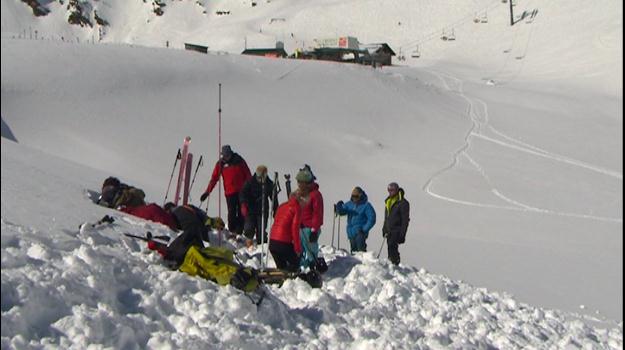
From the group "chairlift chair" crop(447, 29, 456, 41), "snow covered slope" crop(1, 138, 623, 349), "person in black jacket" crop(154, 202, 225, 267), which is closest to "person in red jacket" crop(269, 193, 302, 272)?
"snow covered slope" crop(1, 138, 623, 349)

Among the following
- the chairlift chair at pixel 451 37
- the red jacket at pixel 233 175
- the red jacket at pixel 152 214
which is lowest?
the red jacket at pixel 152 214

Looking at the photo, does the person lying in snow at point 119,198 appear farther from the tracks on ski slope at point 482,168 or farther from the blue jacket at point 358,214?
the tracks on ski slope at point 482,168

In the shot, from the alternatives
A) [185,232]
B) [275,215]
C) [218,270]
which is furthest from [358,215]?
[218,270]

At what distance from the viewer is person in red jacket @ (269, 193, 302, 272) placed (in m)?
7.51

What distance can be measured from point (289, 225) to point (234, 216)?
2.11 meters

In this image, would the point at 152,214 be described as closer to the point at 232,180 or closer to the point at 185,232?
the point at 185,232

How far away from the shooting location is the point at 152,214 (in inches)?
314

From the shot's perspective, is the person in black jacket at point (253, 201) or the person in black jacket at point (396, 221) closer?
the person in black jacket at point (253, 201)

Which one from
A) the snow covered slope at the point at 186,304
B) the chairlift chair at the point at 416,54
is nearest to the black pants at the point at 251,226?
the snow covered slope at the point at 186,304

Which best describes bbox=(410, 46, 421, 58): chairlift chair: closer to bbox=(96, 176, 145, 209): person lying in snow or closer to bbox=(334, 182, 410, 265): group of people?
bbox=(334, 182, 410, 265): group of people

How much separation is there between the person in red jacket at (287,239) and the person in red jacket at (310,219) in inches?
4.1

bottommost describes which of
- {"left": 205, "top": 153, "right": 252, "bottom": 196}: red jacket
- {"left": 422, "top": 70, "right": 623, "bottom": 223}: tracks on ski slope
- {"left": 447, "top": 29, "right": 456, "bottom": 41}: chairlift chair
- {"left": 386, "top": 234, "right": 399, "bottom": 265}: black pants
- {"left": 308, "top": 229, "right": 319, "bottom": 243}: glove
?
{"left": 422, "top": 70, "right": 623, "bottom": 223}: tracks on ski slope

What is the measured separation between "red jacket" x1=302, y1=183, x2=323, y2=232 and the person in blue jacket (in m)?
1.87

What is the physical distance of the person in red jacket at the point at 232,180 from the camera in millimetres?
9453
